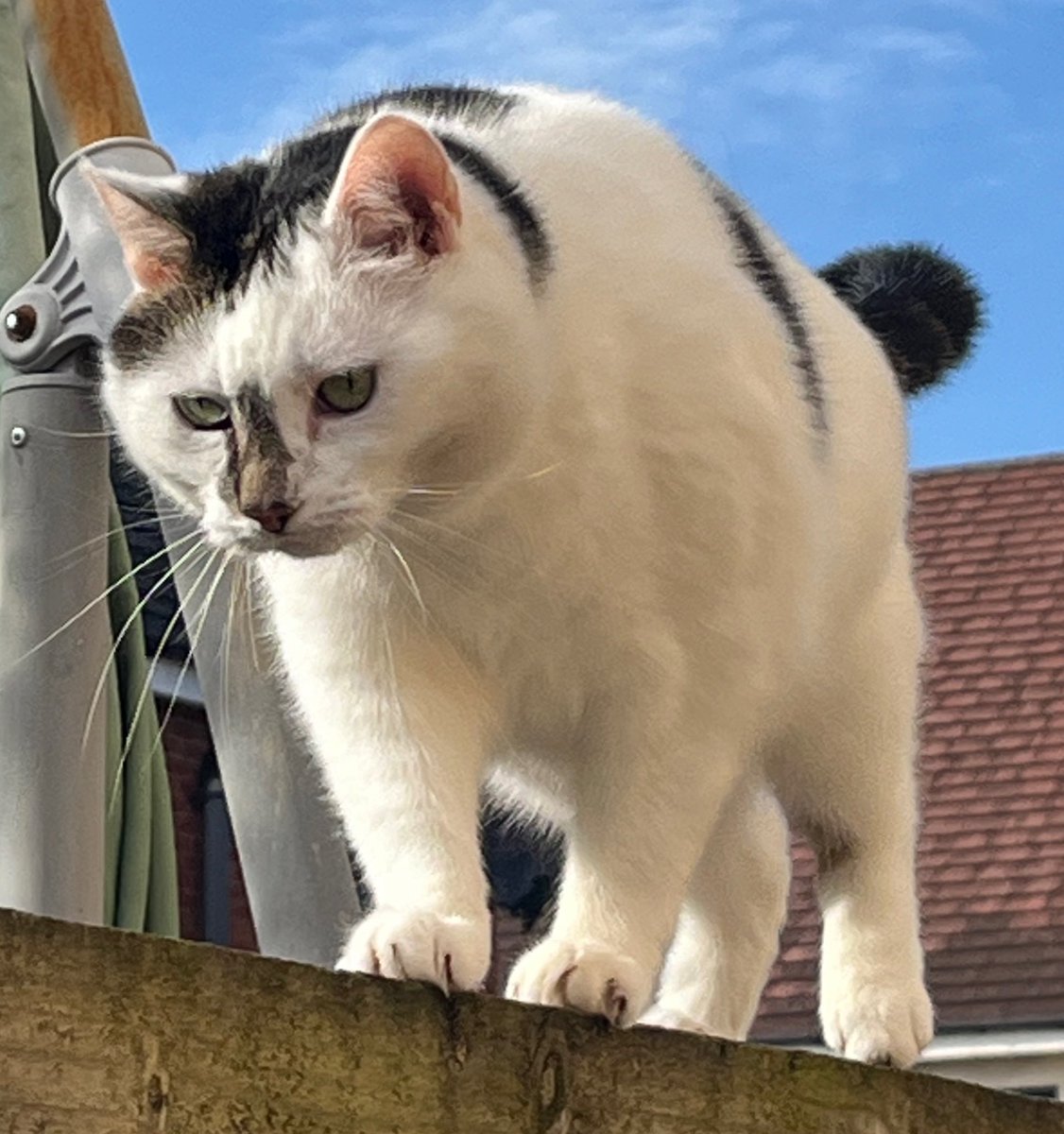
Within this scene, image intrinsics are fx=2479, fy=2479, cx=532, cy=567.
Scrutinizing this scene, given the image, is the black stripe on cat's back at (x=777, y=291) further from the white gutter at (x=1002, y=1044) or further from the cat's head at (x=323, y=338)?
the white gutter at (x=1002, y=1044)

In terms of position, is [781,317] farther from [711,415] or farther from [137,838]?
[137,838]

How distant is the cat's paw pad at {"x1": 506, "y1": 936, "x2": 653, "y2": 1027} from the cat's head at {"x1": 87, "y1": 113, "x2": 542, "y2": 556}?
361 mm

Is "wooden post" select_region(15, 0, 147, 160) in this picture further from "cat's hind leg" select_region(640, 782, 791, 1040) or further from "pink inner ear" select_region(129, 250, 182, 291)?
"cat's hind leg" select_region(640, 782, 791, 1040)

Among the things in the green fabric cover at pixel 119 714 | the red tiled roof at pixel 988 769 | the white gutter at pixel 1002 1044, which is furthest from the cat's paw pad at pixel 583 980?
the white gutter at pixel 1002 1044

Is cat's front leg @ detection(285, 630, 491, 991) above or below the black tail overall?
below

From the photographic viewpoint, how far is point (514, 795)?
2.45 meters

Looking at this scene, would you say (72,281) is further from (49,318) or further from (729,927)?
(729,927)

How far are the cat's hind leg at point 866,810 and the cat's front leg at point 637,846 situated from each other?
0.36m

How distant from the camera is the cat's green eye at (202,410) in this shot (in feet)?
6.09

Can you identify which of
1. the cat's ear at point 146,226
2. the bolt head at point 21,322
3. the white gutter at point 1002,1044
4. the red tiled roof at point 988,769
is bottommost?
the white gutter at point 1002,1044

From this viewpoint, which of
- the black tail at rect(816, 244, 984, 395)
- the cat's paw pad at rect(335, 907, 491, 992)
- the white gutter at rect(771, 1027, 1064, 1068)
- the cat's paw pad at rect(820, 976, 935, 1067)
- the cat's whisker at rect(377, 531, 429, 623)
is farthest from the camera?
the white gutter at rect(771, 1027, 1064, 1068)

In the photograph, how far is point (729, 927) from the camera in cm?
246

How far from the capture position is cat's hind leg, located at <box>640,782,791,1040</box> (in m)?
2.43

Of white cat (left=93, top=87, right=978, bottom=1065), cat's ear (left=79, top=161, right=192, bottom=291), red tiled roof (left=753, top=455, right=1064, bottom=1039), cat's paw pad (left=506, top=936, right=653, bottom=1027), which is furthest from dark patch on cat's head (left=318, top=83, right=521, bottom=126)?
red tiled roof (left=753, top=455, right=1064, bottom=1039)
